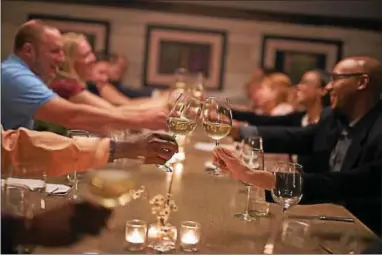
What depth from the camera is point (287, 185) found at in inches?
56.5

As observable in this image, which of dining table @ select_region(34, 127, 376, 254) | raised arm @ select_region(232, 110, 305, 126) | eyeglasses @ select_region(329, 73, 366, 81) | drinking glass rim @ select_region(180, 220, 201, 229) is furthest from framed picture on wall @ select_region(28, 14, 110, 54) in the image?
drinking glass rim @ select_region(180, 220, 201, 229)

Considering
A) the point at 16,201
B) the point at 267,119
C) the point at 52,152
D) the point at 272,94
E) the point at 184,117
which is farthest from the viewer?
the point at 272,94

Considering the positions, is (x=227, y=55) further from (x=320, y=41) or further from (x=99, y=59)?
(x=99, y=59)

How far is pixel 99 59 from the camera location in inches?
166

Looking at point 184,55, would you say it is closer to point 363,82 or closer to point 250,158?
point 363,82

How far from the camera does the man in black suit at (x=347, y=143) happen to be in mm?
1737

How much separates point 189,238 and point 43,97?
34.3 inches

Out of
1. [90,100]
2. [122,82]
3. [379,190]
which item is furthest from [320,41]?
[379,190]

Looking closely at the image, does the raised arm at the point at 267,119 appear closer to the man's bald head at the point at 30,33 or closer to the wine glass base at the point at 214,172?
the wine glass base at the point at 214,172

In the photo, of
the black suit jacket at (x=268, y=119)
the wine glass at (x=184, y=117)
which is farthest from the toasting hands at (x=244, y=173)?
the black suit jacket at (x=268, y=119)

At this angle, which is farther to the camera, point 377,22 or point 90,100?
point 377,22

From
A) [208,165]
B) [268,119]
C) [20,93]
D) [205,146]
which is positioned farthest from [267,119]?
[20,93]

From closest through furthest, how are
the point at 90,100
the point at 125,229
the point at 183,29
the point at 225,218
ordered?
the point at 125,229
the point at 225,218
the point at 90,100
the point at 183,29

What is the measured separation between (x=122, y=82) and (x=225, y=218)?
320 centimetres
